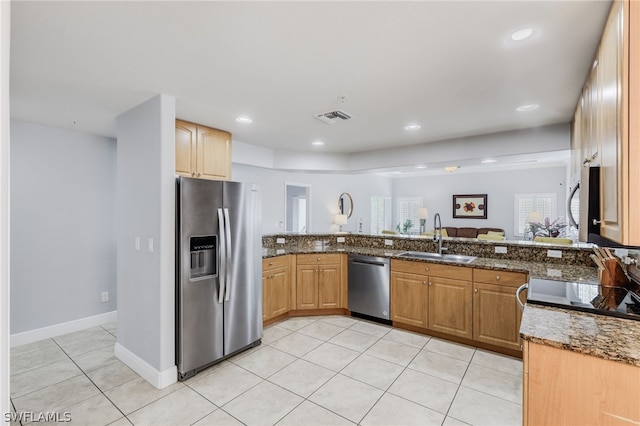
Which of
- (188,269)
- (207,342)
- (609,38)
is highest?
(609,38)

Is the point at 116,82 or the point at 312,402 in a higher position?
the point at 116,82

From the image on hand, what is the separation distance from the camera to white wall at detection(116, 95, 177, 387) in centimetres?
255

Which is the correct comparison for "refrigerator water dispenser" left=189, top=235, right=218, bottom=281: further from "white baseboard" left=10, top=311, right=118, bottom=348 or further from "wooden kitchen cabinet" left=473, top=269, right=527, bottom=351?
"wooden kitchen cabinet" left=473, top=269, right=527, bottom=351

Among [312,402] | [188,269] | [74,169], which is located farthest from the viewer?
[74,169]

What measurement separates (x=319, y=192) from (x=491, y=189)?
4817 millimetres

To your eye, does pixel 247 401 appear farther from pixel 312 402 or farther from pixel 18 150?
pixel 18 150

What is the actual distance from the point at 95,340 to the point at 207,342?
1671mm

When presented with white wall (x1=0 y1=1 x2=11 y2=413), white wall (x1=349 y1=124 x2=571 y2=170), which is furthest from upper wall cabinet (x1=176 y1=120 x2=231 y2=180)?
white wall (x1=349 y1=124 x2=571 y2=170)

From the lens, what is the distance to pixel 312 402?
2.28 m

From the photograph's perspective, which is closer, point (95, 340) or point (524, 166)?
point (95, 340)

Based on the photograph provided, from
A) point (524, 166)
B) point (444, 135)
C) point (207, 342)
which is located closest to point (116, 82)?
point (207, 342)

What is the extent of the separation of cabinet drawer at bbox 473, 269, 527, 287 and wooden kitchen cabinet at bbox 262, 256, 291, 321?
2.22 meters

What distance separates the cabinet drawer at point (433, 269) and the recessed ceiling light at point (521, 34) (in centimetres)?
217

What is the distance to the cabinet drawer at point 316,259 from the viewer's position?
4.07m
